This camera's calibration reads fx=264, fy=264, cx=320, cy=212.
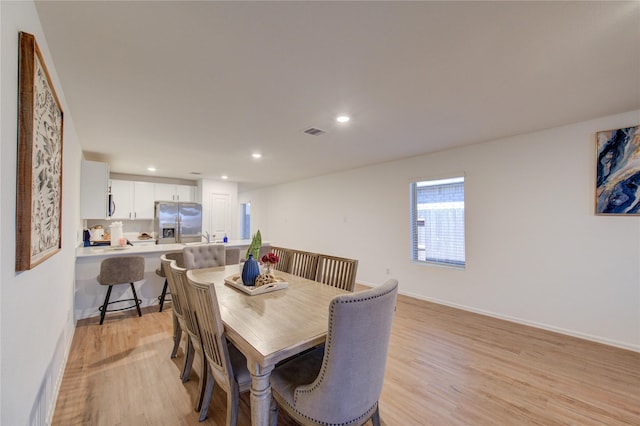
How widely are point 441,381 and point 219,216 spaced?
19.7 feet

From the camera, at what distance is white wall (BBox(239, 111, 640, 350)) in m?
2.71

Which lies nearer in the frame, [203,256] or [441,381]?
[441,381]

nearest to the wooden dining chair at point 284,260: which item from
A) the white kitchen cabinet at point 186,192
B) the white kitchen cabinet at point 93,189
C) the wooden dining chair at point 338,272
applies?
the wooden dining chair at point 338,272

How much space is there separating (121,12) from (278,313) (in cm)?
183

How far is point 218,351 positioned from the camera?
4.82ft

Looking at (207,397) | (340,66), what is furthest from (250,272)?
(340,66)

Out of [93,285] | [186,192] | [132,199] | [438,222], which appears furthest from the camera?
[186,192]

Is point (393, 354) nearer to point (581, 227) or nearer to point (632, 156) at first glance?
point (581, 227)

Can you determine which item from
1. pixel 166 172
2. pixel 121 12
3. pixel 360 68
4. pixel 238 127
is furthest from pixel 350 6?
pixel 166 172

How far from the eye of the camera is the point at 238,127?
116 inches

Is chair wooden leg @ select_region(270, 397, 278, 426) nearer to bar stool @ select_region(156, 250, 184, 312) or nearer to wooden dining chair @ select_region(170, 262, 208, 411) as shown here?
wooden dining chair @ select_region(170, 262, 208, 411)

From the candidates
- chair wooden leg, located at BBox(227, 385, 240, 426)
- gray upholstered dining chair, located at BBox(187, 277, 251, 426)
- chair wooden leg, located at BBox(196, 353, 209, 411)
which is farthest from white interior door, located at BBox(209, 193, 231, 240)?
chair wooden leg, located at BBox(227, 385, 240, 426)

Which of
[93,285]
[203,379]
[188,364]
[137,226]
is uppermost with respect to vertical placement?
[137,226]

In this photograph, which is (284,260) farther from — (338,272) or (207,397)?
(207,397)
